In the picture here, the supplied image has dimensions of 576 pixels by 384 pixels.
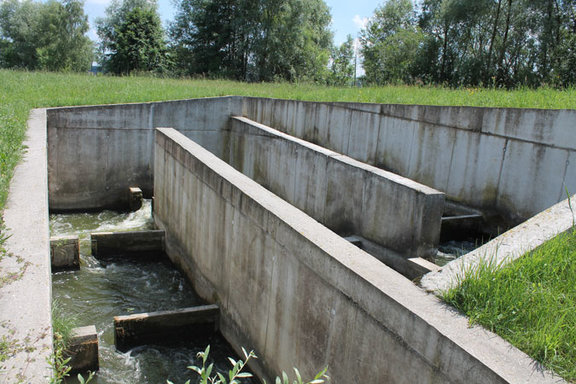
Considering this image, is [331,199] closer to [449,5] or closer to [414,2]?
→ [449,5]

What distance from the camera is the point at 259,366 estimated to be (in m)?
6.02

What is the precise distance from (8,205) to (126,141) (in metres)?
8.75

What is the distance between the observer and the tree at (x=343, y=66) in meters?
41.3

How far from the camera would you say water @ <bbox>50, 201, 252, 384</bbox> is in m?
6.43

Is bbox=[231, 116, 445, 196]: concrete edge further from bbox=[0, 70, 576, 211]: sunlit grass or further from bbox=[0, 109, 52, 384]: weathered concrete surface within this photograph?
bbox=[0, 109, 52, 384]: weathered concrete surface

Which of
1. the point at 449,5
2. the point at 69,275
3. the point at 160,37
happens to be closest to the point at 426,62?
the point at 449,5

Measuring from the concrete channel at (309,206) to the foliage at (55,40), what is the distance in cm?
3274

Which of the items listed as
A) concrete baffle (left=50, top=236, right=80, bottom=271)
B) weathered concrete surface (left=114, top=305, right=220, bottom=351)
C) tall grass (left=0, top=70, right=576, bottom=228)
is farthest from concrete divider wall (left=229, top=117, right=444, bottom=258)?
concrete baffle (left=50, top=236, right=80, bottom=271)

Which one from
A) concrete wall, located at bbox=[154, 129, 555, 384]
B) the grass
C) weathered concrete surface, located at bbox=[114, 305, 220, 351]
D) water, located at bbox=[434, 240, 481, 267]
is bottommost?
weathered concrete surface, located at bbox=[114, 305, 220, 351]

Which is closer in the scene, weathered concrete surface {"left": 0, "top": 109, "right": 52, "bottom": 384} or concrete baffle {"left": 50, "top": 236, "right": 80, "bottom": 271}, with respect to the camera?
weathered concrete surface {"left": 0, "top": 109, "right": 52, "bottom": 384}

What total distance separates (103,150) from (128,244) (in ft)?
15.0

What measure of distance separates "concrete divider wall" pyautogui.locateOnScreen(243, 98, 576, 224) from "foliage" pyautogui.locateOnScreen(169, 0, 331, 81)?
77.9ft

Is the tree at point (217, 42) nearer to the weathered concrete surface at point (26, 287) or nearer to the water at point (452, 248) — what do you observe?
the water at point (452, 248)

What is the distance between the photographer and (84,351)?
5.96 metres
